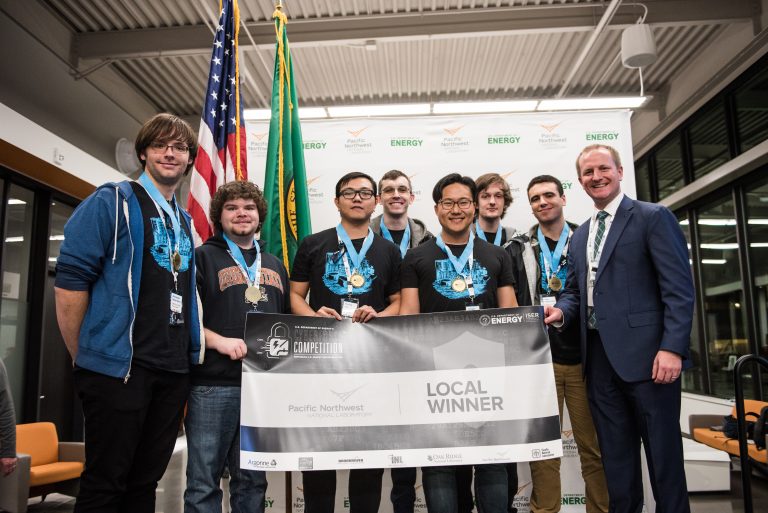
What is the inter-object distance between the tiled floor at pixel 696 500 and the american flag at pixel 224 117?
2.81 meters

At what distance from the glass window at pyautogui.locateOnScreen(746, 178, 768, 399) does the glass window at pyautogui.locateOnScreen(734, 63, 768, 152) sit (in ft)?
1.46

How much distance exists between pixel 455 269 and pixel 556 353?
34.7 inches

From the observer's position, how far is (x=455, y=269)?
2.73 metres

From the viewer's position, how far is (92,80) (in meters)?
7.39

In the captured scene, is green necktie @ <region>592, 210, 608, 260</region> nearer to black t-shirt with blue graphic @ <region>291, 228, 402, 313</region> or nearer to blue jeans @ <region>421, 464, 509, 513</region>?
black t-shirt with blue graphic @ <region>291, 228, 402, 313</region>

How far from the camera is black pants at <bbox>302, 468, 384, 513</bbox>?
256cm

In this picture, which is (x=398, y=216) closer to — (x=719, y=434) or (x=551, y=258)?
(x=551, y=258)

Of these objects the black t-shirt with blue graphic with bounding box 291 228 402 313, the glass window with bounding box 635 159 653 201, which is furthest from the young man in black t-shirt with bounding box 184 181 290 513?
the glass window with bounding box 635 159 653 201

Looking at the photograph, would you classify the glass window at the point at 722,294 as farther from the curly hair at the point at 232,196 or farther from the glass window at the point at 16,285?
the glass window at the point at 16,285

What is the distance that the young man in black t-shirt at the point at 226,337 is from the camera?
2281 millimetres

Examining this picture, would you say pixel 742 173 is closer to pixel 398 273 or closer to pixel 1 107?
pixel 398 273

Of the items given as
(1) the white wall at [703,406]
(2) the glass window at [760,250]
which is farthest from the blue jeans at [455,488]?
(2) the glass window at [760,250]

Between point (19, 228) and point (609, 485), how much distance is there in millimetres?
6797

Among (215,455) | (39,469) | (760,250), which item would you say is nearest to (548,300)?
(215,455)
